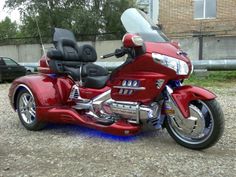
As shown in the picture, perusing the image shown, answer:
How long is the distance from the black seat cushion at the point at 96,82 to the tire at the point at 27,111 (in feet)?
3.27

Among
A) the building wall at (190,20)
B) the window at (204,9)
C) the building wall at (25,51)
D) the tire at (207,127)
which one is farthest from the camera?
the building wall at (25,51)

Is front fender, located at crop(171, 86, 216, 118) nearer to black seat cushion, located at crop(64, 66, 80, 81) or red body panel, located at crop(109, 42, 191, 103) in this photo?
red body panel, located at crop(109, 42, 191, 103)

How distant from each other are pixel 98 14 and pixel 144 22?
2216cm

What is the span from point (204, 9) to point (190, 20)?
0.94 meters

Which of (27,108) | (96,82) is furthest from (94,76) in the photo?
(27,108)

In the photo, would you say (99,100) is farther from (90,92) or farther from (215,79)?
(215,79)

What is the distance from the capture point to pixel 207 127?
16.5 ft

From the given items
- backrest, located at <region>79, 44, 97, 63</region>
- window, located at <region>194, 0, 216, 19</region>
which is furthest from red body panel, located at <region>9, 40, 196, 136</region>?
window, located at <region>194, 0, 216, 19</region>

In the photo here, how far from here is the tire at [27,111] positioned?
6430mm

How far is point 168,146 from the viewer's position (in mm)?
5309

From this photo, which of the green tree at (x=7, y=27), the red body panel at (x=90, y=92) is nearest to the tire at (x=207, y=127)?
the red body panel at (x=90, y=92)

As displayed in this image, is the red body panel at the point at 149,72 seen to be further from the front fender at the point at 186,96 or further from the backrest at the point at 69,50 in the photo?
the backrest at the point at 69,50

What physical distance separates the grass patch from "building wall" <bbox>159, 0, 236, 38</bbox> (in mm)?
7011

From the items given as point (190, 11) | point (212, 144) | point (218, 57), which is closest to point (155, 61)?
point (212, 144)
